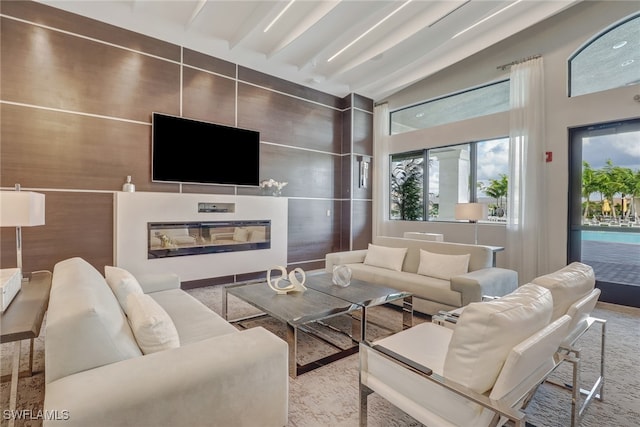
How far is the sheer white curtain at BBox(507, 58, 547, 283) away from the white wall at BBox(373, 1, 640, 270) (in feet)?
0.35

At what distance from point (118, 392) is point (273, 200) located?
4197 mm

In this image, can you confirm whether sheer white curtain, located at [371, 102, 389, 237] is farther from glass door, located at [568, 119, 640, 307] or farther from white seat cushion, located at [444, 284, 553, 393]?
white seat cushion, located at [444, 284, 553, 393]

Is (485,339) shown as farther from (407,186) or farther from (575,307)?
(407,186)

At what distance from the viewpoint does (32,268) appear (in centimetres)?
351

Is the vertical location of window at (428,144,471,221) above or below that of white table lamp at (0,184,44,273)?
above

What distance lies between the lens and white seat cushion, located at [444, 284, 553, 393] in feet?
3.84

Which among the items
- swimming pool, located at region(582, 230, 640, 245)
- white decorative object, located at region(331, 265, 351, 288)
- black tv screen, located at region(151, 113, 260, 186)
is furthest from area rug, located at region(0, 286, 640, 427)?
black tv screen, located at region(151, 113, 260, 186)

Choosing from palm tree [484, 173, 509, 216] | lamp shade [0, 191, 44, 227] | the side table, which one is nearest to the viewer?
the side table

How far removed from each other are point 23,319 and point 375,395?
6.47ft

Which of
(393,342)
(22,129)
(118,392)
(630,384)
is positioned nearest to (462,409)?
(393,342)

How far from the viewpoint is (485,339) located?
46.1 inches

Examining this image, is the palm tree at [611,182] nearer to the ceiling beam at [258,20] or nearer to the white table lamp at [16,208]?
the ceiling beam at [258,20]

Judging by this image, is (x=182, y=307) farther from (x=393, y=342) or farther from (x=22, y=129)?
(x=22, y=129)

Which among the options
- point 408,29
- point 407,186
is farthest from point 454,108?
point 408,29
